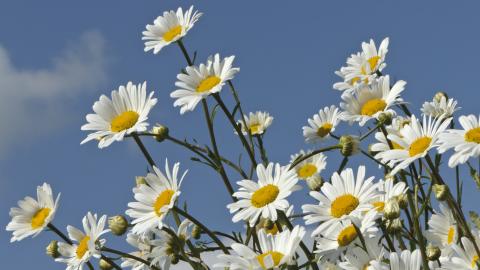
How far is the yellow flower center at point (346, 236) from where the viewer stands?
2877mm

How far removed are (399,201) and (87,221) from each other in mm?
1167

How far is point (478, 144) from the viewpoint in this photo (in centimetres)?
268

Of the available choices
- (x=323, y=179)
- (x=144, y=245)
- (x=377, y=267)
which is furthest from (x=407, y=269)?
(x=144, y=245)

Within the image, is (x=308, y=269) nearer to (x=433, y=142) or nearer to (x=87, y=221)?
(x=433, y=142)

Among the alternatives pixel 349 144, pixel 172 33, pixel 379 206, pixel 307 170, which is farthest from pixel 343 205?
pixel 307 170

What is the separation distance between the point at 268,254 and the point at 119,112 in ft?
3.43

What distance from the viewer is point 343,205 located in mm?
2850

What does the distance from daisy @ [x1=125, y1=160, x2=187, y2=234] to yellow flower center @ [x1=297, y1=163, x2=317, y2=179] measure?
154 centimetres

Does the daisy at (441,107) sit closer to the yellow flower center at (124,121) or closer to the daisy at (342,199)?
the daisy at (342,199)

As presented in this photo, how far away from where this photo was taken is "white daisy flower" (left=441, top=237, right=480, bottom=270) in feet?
8.39

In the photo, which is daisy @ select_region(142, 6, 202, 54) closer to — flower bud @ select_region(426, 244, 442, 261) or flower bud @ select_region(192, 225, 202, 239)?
flower bud @ select_region(192, 225, 202, 239)

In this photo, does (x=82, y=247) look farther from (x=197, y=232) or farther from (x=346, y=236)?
(x=346, y=236)

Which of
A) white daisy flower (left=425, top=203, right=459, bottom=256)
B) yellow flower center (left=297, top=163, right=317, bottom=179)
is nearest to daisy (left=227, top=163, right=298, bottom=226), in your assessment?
white daisy flower (left=425, top=203, right=459, bottom=256)

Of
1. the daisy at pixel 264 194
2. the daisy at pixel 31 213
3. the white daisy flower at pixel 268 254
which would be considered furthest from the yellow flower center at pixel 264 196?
the daisy at pixel 31 213
